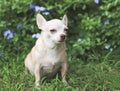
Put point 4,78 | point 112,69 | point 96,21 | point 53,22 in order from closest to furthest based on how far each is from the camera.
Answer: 1. point 53,22
2. point 4,78
3. point 112,69
4. point 96,21

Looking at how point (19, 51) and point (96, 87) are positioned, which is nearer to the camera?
point (96, 87)

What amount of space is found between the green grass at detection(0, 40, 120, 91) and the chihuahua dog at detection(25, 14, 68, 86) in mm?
124

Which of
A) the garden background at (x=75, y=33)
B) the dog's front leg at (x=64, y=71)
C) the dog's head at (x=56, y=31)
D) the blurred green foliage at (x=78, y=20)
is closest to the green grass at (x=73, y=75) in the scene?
the garden background at (x=75, y=33)

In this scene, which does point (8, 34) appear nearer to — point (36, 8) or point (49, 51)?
point (36, 8)

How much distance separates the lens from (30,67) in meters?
5.09

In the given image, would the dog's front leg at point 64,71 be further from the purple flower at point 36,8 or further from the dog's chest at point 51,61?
the purple flower at point 36,8

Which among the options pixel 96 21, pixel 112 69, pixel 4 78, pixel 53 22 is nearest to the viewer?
pixel 53 22

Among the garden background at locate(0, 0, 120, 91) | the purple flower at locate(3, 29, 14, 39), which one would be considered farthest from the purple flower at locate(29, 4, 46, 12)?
the purple flower at locate(3, 29, 14, 39)

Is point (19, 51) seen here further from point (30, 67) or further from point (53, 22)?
point (53, 22)

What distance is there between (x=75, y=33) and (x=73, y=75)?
1.10 meters

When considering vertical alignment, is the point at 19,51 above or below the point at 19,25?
below

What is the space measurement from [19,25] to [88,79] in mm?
1638

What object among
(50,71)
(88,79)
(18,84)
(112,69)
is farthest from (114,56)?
(18,84)

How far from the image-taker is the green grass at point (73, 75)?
4754mm
